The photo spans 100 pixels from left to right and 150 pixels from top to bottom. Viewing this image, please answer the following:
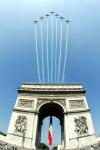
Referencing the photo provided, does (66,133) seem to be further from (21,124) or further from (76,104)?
(21,124)

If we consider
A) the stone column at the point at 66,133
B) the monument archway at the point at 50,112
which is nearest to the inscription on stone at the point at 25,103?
the monument archway at the point at 50,112

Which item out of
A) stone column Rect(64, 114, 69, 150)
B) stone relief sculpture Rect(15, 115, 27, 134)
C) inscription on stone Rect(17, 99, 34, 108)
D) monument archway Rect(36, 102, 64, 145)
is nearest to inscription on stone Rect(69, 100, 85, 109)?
monument archway Rect(36, 102, 64, 145)

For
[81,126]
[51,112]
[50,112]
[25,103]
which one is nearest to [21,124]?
[25,103]

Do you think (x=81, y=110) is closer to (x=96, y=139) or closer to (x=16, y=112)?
(x=96, y=139)

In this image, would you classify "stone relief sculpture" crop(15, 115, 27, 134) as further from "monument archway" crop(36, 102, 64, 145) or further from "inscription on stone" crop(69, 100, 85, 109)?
"inscription on stone" crop(69, 100, 85, 109)

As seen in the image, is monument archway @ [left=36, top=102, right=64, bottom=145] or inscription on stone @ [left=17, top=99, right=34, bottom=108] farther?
monument archway @ [left=36, top=102, right=64, bottom=145]

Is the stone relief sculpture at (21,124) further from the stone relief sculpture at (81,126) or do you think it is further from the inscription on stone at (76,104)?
the stone relief sculpture at (81,126)
